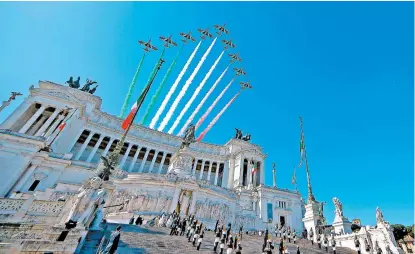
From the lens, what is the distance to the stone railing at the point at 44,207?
427 inches

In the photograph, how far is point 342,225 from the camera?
19125mm

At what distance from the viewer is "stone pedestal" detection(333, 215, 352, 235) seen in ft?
62.8

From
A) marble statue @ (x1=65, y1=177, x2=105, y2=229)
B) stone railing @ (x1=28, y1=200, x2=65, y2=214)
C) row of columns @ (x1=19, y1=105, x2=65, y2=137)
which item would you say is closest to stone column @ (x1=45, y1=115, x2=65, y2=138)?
row of columns @ (x1=19, y1=105, x2=65, y2=137)

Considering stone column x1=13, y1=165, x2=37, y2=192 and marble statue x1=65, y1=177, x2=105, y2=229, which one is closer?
marble statue x1=65, y1=177, x2=105, y2=229

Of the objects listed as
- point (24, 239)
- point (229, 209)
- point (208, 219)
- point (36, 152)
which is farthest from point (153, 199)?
point (24, 239)

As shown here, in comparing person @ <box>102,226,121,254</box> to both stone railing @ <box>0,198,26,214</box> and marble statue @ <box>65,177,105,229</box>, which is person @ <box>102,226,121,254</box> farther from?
stone railing @ <box>0,198,26,214</box>

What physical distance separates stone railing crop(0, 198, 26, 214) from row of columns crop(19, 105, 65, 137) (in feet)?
95.1

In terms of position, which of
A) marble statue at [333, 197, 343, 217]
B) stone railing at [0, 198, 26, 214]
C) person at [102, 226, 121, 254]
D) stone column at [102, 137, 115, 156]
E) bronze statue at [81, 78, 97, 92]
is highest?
bronze statue at [81, 78, 97, 92]

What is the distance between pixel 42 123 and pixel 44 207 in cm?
3496

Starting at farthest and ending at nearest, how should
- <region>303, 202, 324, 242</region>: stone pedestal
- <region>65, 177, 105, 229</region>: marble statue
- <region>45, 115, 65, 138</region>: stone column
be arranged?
<region>45, 115, 65, 138</region>: stone column < <region>303, 202, 324, 242</region>: stone pedestal < <region>65, 177, 105, 229</region>: marble statue

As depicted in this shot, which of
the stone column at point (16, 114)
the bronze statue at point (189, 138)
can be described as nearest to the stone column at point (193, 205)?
the bronze statue at point (189, 138)

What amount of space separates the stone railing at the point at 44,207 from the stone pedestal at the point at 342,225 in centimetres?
2217

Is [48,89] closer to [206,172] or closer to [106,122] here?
[106,122]

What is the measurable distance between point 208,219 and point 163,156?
26.8 meters
